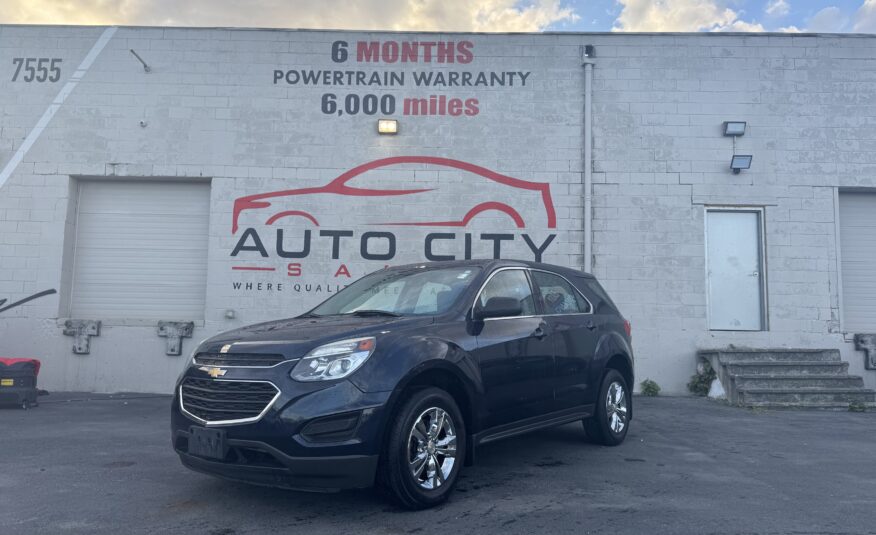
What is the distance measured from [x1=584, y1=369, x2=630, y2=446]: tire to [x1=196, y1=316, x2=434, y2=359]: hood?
2.44 m

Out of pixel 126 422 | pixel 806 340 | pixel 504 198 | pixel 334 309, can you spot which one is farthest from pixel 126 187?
pixel 806 340

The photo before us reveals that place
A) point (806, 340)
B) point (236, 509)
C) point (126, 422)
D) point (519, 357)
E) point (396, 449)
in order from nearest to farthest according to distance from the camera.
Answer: point (396, 449), point (236, 509), point (519, 357), point (126, 422), point (806, 340)

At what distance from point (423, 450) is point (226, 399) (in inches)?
51.1

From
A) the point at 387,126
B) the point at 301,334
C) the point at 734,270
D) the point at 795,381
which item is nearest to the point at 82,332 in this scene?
the point at 387,126

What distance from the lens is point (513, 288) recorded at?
5695mm

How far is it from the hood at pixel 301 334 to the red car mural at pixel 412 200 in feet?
19.8

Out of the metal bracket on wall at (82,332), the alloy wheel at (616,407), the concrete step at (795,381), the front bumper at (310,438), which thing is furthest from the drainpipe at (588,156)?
the metal bracket on wall at (82,332)

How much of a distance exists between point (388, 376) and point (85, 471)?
3077mm

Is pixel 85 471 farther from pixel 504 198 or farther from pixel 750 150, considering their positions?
pixel 750 150

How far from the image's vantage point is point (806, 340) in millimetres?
10633

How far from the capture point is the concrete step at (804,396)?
30.6 feet

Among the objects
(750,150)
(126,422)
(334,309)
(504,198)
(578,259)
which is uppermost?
(750,150)

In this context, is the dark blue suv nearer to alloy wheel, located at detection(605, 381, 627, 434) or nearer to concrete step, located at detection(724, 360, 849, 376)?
alloy wheel, located at detection(605, 381, 627, 434)

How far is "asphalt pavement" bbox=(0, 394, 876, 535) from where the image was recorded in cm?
417
